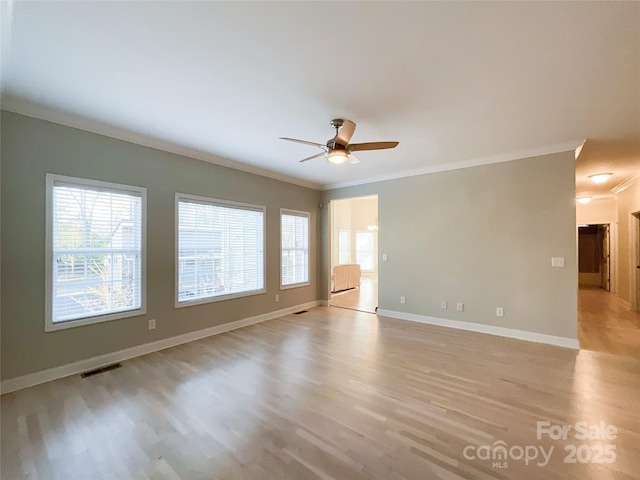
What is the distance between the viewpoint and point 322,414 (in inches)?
87.5

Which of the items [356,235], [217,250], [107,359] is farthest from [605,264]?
[107,359]

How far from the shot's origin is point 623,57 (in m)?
1.97

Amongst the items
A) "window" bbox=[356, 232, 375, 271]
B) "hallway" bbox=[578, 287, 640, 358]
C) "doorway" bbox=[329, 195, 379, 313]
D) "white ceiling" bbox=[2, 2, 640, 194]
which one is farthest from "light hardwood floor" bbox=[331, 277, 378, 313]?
"white ceiling" bbox=[2, 2, 640, 194]

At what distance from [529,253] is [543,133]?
1696 millimetres

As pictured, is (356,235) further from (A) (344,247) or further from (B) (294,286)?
(B) (294,286)

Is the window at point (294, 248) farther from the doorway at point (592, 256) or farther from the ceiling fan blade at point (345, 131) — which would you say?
the doorway at point (592, 256)

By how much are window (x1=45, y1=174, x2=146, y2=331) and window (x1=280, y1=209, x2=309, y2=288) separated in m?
2.62

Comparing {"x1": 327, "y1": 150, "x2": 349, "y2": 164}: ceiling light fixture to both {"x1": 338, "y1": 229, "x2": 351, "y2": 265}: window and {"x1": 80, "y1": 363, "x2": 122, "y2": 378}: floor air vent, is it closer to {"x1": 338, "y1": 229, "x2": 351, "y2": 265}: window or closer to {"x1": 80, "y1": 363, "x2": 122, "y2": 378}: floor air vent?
{"x1": 80, "y1": 363, "x2": 122, "y2": 378}: floor air vent

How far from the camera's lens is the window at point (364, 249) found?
1236 centimetres

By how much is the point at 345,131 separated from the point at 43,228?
10.8 ft

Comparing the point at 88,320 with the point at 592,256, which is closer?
the point at 88,320

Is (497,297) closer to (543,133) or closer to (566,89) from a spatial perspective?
(543,133)

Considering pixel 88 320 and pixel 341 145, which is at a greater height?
pixel 341 145

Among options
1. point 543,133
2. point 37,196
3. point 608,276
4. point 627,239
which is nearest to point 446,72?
point 543,133
